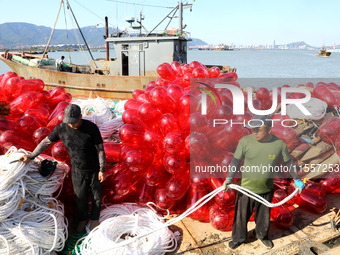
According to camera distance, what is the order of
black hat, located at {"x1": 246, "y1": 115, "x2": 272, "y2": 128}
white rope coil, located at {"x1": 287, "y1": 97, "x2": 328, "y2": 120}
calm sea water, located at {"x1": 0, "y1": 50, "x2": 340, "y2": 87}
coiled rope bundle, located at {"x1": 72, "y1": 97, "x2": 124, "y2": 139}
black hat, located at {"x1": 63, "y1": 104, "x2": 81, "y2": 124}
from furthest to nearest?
calm sea water, located at {"x1": 0, "y1": 50, "x2": 340, "y2": 87} → coiled rope bundle, located at {"x1": 72, "y1": 97, "x2": 124, "y2": 139} → white rope coil, located at {"x1": 287, "y1": 97, "x2": 328, "y2": 120} → black hat, located at {"x1": 63, "y1": 104, "x2": 81, "y2": 124} → black hat, located at {"x1": 246, "y1": 115, "x2": 272, "y2": 128}

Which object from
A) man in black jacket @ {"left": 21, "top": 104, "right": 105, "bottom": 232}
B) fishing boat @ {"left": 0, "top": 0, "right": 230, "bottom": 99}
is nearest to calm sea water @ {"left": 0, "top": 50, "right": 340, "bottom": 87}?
fishing boat @ {"left": 0, "top": 0, "right": 230, "bottom": 99}

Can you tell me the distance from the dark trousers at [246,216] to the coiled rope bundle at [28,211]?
1952mm

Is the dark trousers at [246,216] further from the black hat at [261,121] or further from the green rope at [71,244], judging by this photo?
the green rope at [71,244]

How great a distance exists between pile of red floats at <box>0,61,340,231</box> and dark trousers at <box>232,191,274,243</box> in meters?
0.19

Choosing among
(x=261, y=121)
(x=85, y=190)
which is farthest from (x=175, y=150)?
(x=85, y=190)

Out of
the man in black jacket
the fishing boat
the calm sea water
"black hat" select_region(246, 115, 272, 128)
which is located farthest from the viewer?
the calm sea water

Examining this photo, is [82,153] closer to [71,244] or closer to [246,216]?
[71,244]

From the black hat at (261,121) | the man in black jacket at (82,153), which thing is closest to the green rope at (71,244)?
the man in black jacket at (82,153)

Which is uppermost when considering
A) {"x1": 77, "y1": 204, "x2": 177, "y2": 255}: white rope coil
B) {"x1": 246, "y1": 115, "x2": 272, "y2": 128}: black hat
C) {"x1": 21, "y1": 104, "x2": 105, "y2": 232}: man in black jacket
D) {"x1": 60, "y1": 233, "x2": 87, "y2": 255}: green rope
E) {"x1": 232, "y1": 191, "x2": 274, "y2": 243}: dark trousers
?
{"x1": 246, "y1": 115, "x2": 272, "y2": 128}: black hat

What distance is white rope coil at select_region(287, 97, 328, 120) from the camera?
411 cm

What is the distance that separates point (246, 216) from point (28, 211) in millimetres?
2429

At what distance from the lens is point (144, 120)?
360cm

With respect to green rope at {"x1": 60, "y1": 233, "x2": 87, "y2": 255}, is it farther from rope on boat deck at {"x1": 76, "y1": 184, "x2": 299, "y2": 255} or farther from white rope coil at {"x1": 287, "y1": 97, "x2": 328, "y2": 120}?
white rope coil at {"x1": 287, "y1": 97, "x2": 328, "y2": 120}

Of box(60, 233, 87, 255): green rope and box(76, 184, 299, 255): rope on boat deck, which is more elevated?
box(76, 184, 299, 255): rope on boat deck
